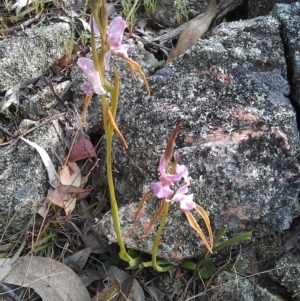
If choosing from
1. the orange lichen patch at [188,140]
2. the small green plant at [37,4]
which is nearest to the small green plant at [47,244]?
the orange lichen patch at [188,140]

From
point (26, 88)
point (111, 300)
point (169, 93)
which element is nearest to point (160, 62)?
point (169, 93)

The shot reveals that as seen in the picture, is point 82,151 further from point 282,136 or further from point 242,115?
point 282,136

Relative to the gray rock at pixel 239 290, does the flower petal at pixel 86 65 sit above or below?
above

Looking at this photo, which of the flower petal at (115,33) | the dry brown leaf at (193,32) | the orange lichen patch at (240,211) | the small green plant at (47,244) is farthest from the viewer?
the dry brown leaf at (193,32)

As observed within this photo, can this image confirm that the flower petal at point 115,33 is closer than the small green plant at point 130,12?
Yes

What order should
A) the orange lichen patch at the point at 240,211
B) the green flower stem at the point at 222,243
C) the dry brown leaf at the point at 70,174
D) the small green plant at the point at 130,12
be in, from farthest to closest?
the small green plant at the point at 130,12, the dry brown leaf at the point at 70,174, the orange lichen patch at the point at 240,211, the green flower stem at the point at 222,243

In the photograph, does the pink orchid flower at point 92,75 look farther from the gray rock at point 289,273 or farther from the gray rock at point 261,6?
the gray rock at point 261,6

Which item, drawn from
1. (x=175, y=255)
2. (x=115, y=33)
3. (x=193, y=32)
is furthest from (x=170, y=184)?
(x=193, y=32)
